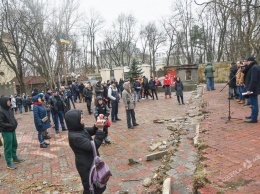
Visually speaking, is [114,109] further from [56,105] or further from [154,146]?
→ [154,146]

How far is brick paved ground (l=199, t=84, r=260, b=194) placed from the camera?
11.2 ft

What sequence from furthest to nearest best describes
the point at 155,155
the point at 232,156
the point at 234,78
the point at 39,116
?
the point at 234,78, the point at 39,116, the point at 155,155, the point at 232,156

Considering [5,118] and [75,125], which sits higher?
[75,125]

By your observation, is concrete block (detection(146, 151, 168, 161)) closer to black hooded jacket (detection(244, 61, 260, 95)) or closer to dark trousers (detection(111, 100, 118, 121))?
black hooded jacket (detection(244, 61, 260, 95))

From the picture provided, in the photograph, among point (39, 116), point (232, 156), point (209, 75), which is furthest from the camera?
point (209, 75)

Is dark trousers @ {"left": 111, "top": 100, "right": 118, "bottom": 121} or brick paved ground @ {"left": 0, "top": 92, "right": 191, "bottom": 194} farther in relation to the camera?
dark trousers @ {"left": 111, "top": 100, "right": 118, "bottom": 121}

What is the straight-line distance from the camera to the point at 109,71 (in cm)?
3291

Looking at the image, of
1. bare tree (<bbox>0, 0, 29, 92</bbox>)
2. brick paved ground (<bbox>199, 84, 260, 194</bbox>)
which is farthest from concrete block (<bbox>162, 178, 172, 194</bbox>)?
bare tree (<bbox>0, 0, 29, 92</bbox>)

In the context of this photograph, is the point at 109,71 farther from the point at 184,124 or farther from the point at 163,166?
the point at 163,166

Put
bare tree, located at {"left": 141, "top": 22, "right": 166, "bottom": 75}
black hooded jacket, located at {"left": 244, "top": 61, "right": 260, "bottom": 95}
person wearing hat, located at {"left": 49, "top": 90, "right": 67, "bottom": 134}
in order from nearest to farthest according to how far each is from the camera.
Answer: black hooded jacket, located at {"left": 244, "top": 61, "right": 260, "bottom": 95} → person wearing hat, located at {"left": 49, "top": 90, "right": 67, "bottom": 134} → bare tree, located at {"left": 141, "top": 22, "right": 166, "bottom": 75}

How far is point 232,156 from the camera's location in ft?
14.5

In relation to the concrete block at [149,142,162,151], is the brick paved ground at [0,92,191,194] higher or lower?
lower

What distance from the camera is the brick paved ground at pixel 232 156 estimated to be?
3.40 metres

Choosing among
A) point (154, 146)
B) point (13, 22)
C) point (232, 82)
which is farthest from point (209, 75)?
point (13, 22)
